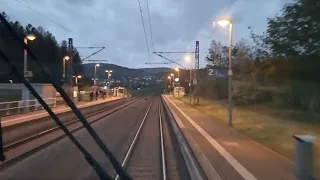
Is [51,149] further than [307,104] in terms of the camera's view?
No

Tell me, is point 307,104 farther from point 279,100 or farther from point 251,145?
point 251,145

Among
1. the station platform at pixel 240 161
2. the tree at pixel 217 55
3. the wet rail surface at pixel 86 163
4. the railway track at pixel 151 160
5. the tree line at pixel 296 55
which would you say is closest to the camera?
the station platform at pixel 240 161

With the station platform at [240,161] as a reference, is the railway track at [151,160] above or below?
Result: below

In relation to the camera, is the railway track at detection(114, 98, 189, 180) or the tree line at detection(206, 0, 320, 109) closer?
the railway track at detection(114, 98, 189, 180)

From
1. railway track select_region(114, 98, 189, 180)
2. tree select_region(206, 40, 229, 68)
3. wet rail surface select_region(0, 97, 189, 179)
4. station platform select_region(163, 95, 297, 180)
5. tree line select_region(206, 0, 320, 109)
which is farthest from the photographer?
tree select_region(206, 40, 229, 68)

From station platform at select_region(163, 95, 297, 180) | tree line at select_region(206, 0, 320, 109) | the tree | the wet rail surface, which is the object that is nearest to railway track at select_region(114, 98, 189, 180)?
the wet rail surface

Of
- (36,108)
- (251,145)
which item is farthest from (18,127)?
(36,108)

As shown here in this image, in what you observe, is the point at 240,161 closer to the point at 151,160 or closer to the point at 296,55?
the point at 151,160

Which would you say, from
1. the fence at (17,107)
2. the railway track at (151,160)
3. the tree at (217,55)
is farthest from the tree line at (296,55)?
the tree at (217,55)

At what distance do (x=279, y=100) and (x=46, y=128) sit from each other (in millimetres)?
22233

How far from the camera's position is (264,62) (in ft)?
145

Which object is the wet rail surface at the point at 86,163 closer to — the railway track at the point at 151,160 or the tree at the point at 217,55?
the railway track at the point at 151,160

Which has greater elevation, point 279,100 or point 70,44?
point 70,44

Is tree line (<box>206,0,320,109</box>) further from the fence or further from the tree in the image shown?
the tree
